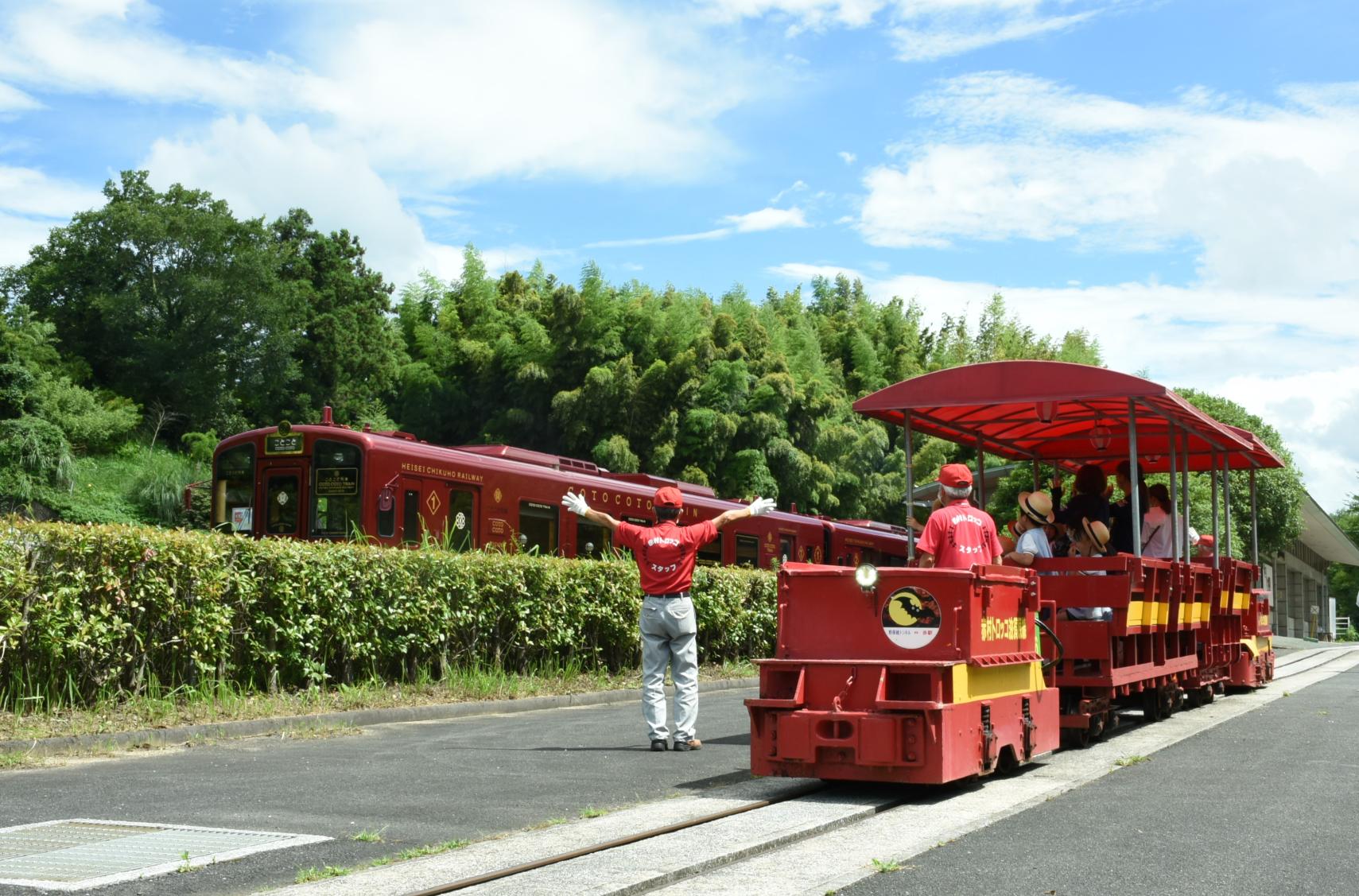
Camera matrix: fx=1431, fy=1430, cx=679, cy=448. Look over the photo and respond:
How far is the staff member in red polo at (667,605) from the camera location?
1045cm

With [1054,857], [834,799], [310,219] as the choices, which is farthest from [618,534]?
[310,219]

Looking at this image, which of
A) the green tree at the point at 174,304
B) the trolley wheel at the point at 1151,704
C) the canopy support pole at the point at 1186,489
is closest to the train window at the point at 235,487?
the trolley wheel at the point at 1151,704

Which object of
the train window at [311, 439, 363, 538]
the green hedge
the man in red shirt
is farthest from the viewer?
the train window at [311, 439, 363, 538]

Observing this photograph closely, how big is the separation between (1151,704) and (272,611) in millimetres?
7850

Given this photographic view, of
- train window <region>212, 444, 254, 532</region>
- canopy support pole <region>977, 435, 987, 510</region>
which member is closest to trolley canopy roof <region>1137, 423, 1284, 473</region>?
canopy support pole <region>977, 435, 987, 510</region>

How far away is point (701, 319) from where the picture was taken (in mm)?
42562

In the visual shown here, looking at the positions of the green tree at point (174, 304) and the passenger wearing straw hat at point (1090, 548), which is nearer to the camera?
the passenger wearing straw hat at point (1090, 548)

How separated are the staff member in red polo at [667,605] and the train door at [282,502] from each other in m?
9.08

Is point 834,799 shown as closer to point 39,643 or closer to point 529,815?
point 529,815

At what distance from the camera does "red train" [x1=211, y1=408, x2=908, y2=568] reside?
1828 centimetres

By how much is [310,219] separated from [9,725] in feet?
184

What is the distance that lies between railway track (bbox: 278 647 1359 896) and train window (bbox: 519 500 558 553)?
11.8 m

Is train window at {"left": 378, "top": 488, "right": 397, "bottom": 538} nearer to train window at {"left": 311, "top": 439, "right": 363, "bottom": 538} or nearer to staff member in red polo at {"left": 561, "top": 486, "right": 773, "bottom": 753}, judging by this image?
train window at {"left": 311, "top": 439, "right": 363, "bottom": 538}

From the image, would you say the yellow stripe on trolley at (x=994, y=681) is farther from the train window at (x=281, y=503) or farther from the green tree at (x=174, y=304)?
the green tree at (x=174, y=304)
